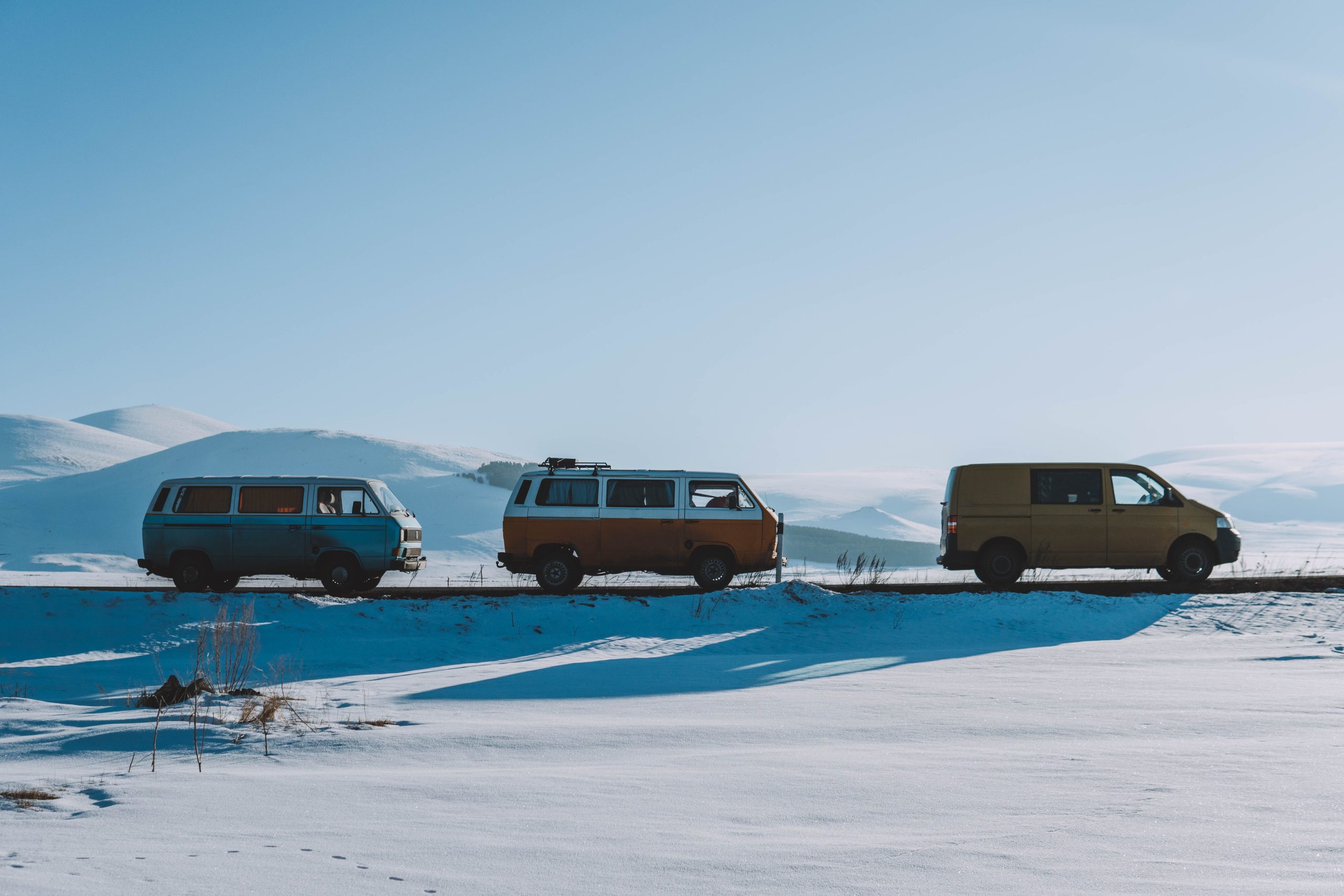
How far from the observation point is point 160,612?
1397cm

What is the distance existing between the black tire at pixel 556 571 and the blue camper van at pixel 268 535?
230 centimetres

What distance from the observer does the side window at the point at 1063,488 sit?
17234 millimetres

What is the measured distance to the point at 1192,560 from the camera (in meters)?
17.5

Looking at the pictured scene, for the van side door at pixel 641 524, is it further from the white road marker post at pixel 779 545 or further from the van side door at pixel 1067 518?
the van side door at pixel 1067 518

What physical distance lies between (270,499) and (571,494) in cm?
497

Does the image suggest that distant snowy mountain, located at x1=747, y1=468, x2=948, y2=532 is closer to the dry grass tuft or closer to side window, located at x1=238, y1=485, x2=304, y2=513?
side window, located at x1=238, y1=485, x2=304, y2=513

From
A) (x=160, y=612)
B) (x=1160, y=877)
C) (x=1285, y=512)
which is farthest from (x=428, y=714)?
(x=1285, y=512)

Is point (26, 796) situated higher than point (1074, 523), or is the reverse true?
point (1074, 523)

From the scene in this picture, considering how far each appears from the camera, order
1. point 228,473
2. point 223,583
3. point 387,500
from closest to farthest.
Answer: point 223,583
point 387,500
point 228,473

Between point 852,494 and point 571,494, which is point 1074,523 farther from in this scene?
point 852,494

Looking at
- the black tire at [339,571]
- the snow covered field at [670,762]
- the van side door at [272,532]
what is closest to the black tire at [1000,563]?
the snow covered field at [670,762]

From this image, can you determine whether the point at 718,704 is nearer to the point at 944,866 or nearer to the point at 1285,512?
the point at 944,866

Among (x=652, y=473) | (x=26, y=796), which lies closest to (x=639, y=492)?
(x=652, y=473)

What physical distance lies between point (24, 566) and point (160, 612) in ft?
94.7
